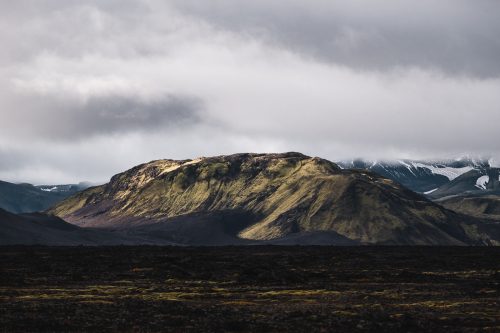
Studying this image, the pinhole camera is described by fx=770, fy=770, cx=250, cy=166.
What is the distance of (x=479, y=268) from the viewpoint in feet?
371

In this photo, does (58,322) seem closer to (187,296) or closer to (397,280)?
(187,296)

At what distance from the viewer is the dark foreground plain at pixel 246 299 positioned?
48.2m

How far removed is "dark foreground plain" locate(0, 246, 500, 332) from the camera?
48.2 m

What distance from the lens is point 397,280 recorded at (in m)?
89.9

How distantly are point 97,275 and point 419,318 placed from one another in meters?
56.5

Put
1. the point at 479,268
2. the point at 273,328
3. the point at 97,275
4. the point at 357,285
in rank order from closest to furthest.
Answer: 1. the point at 273,328
2. the point at 357,285
3. the point at 97,275
4. the point at 479,268

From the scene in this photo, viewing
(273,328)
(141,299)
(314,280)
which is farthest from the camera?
(314,280)

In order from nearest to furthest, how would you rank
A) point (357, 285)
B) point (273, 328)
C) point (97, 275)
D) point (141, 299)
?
point (273, 328)
point (141, 299)
point (357, 285)
point (97, 275)

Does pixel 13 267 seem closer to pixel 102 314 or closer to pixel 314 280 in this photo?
pixel 314 280

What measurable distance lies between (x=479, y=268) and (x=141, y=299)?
210ft

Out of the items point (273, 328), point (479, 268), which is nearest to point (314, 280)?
point (479, 268)

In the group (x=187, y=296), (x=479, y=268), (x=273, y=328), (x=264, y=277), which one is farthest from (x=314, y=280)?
(x=273, y=328)

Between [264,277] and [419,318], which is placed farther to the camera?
[264,277]

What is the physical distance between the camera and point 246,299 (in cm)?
6656
